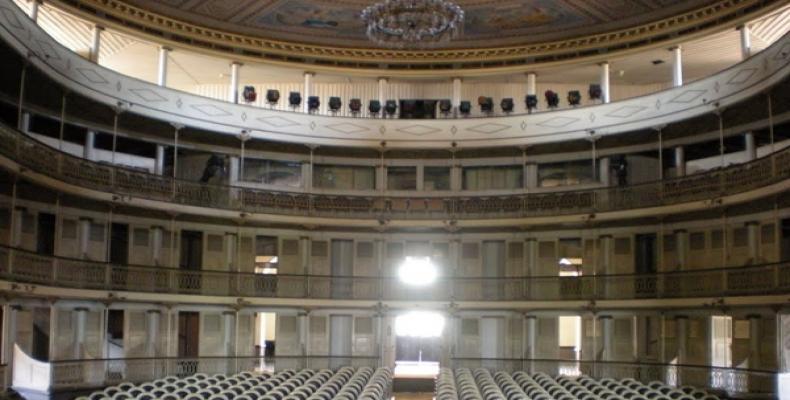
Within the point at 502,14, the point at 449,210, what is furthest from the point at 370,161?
the point at 502,14

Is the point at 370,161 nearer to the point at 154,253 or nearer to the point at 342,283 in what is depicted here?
the point at 342,283

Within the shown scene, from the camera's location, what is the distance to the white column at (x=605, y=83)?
103 ft

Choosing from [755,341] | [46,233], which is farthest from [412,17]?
[755,341]

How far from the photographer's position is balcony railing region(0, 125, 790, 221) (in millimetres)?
23953

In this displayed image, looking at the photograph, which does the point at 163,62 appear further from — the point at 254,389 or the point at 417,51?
the point at 254,389

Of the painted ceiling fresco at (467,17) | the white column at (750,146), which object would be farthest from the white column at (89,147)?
the white column at (750,146)

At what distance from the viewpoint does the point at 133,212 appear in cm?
2938

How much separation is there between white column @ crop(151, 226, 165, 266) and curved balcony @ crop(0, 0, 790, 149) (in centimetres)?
374

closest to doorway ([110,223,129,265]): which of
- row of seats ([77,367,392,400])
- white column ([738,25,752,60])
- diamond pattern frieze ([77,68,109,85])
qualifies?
diamond pattern frieze ([77,68,109,85])

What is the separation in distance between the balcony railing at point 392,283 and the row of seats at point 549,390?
4.64 m

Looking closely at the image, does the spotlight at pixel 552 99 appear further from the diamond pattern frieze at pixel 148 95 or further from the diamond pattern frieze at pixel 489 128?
the diamond pattern frieze at pixel 148 95

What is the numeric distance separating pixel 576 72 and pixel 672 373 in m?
11.9

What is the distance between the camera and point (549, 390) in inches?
782

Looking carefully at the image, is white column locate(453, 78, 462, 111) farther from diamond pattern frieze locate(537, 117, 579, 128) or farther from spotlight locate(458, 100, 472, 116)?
diamond pattern frieze locate(537, 117, 579, 128)
